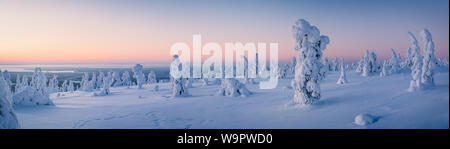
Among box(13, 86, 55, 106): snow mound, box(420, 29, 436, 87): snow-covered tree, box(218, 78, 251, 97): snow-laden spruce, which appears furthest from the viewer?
box(218, 78, 251, 97): snow-laden spruce

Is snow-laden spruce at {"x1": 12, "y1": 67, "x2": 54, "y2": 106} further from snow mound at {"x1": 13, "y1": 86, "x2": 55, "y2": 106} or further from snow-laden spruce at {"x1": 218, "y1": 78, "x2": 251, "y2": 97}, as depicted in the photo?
snow-laden spruce at {"x1": 218, "y1": 78, "x2": 251, "y2": 97}

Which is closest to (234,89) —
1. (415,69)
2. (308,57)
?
(308,57)

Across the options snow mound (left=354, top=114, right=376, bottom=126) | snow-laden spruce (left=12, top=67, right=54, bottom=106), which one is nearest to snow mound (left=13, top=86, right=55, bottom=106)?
snow-laden spruce (left=12, top=67, right=54, bottom=106)

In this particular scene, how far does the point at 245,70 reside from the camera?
5544 centimetres

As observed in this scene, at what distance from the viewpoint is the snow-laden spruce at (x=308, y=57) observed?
1333 centimetres

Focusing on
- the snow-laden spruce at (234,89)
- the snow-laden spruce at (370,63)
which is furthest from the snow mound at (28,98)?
the snow-laden spruce at (370,63)

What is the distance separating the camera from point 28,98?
18422 mm

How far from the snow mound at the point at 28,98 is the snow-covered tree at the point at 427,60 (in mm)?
29402

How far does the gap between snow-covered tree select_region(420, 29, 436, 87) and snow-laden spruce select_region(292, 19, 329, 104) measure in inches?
221

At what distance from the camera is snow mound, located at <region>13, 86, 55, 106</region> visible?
59.1 feet

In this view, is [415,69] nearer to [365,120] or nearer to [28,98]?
[365,120]
